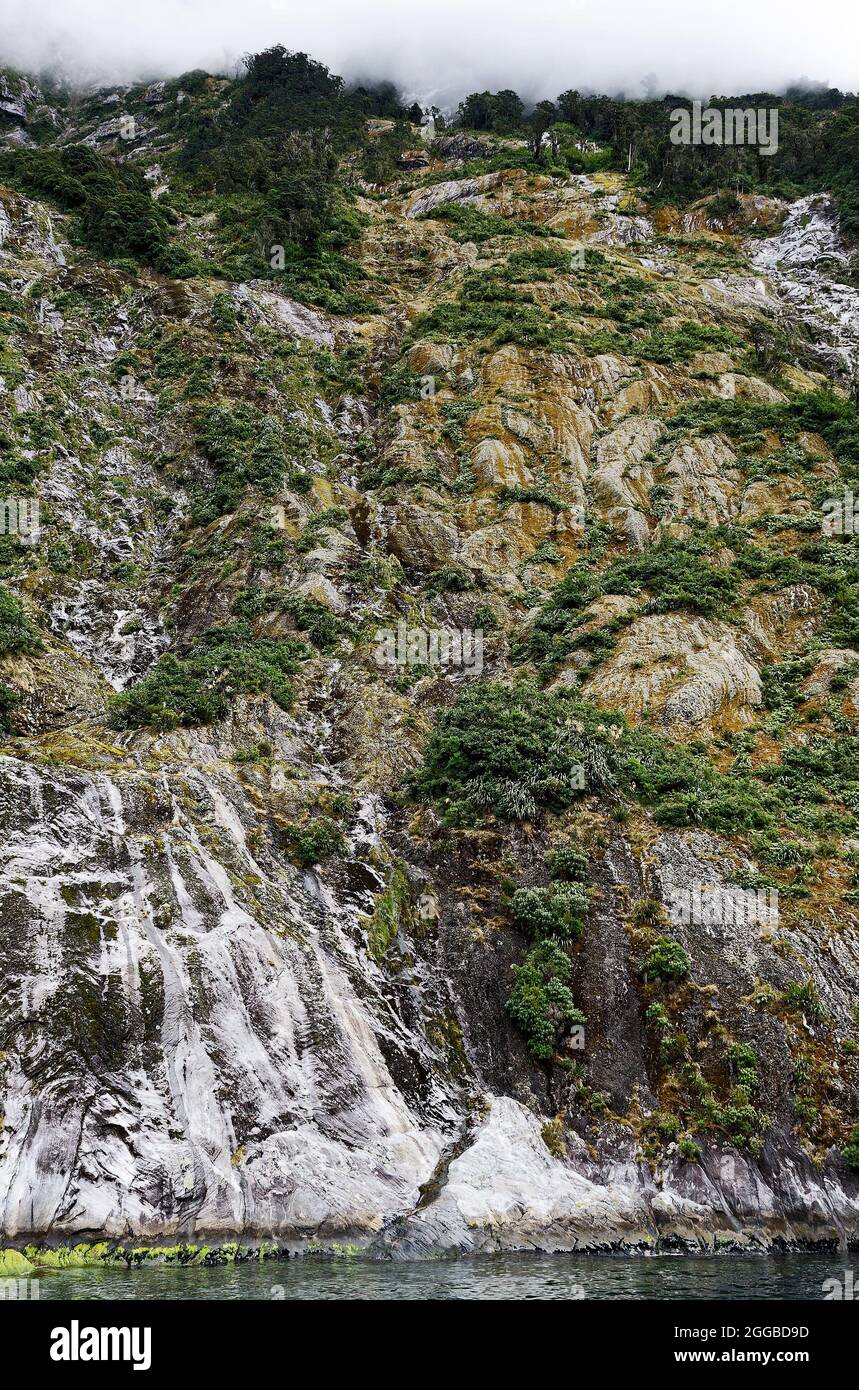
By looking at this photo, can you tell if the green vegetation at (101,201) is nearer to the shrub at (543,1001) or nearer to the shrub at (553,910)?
the shrub at (553,910)

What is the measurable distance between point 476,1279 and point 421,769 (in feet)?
56.4

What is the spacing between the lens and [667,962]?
24031 millimetres

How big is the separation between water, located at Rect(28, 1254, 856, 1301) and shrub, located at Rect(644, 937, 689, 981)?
686 cm

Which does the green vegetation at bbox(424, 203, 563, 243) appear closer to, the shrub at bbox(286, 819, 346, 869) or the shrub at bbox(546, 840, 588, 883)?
the shrub at bbox(286, 819, 346, 869)

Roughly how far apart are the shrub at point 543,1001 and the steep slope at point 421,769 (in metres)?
0.11

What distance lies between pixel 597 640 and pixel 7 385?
102 feet

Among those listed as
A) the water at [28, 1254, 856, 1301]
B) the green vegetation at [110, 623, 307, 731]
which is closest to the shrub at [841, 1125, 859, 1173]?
the water at [28, 1254, 856, 1301]

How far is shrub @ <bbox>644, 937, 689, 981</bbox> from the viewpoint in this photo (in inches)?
942

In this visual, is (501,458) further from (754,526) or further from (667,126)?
(667,126)

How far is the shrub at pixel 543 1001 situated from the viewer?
76.3ft

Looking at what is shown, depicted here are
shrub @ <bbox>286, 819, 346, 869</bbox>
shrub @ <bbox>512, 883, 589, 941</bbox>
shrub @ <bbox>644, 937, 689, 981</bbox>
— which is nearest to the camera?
shrub @ <bbox>644, 937, 689, 981</bbox>

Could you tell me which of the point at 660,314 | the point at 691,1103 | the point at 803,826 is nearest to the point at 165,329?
the point at 660,314

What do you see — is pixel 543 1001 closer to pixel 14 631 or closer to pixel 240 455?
pixel 14 631
